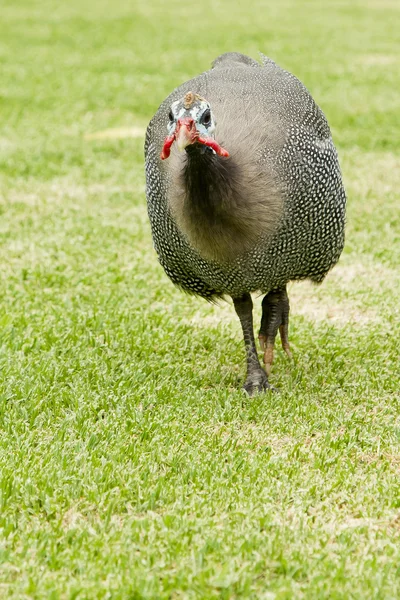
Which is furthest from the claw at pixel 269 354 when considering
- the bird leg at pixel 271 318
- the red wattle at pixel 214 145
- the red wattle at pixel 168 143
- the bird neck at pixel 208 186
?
the red wattle at pixel 168 143

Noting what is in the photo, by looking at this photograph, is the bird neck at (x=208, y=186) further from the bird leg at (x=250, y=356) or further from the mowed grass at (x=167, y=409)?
the mowed grass at (x=167, y=409)

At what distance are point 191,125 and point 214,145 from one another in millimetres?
162

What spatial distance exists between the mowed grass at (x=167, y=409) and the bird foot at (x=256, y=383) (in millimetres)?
83

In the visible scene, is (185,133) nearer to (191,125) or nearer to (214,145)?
(191,125)

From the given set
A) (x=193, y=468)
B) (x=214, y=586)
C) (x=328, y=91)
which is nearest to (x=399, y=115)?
(x=328, y=91)

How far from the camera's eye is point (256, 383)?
4.63 meters

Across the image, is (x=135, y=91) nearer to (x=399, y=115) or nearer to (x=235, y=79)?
(x=399, y=115)

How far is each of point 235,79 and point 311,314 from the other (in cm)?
172

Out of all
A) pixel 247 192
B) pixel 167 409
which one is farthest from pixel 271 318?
pixel 247 192

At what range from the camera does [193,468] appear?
12.0 ft

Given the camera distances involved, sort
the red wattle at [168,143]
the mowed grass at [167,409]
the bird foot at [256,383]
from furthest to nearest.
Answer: the bird foot at [256,383] < the red wattle at [168,143] < the mowed grass at [167,409]

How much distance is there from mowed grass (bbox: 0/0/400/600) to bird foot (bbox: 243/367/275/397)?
83 millimetres

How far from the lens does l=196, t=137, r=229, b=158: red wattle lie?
3.72 m

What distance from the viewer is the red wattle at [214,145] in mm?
3721
